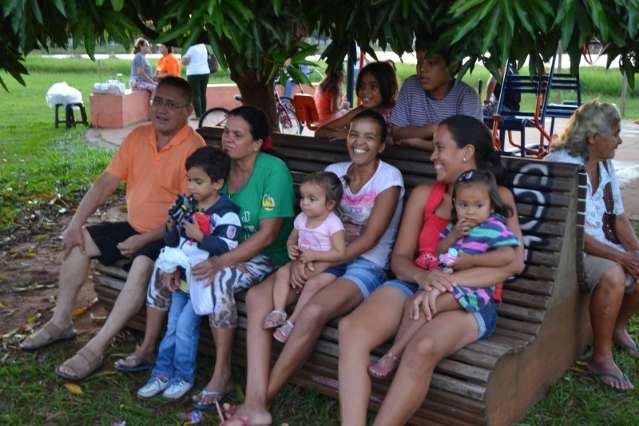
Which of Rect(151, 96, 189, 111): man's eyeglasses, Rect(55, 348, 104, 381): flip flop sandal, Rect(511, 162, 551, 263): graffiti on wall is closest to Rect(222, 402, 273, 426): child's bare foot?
Rect(55, 348, 104, 381): flip flop sandal

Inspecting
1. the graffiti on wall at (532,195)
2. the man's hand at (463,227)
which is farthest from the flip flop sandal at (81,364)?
the graffiti on wall at (532,195)

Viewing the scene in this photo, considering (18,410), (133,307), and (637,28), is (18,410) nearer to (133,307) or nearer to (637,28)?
(133,307)

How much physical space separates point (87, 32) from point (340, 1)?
1.27 metres

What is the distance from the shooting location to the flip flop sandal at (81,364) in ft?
13.8

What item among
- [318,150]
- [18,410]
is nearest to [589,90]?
[318,150]

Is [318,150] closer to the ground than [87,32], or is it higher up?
closer to the ground

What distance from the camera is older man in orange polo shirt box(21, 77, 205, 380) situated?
451 cm

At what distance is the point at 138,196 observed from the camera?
4.57 meters

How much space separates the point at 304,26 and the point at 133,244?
1.58 meters

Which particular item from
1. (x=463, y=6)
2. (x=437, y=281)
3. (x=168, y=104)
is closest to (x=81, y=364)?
(x=168, y=104)

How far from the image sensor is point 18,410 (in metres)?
4.03

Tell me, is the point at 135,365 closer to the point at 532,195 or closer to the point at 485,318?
the point at 485,318

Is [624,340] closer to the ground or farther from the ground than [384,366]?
closer to the ground

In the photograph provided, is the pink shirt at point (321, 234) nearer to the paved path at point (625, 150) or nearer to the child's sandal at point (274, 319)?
the child's sandal at point (274, 319)
